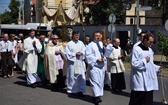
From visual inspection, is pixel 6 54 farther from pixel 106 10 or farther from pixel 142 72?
pixel 106 10

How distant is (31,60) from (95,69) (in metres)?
3.73

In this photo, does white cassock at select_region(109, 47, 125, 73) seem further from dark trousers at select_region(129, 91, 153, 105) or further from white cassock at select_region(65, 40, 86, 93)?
dark trousers at select_region(129, 91, 153, 105)

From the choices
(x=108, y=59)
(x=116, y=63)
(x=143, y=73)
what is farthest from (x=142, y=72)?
(x=108, y=59)

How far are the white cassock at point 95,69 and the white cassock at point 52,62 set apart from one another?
2397 mm

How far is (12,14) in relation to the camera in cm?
7481

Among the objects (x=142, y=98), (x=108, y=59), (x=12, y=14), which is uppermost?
(x=12, y=14)

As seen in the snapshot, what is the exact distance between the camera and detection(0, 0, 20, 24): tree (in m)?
72.6

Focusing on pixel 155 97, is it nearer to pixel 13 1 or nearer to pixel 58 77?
pixel 58 77

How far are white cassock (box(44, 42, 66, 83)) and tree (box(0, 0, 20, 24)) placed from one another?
204 feet

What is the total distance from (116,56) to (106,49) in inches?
44.1

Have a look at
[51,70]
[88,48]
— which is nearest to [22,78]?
[51,70]

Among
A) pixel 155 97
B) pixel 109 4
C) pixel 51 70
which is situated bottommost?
pixel 155 97

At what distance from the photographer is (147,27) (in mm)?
30359

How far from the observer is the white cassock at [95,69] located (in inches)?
362
